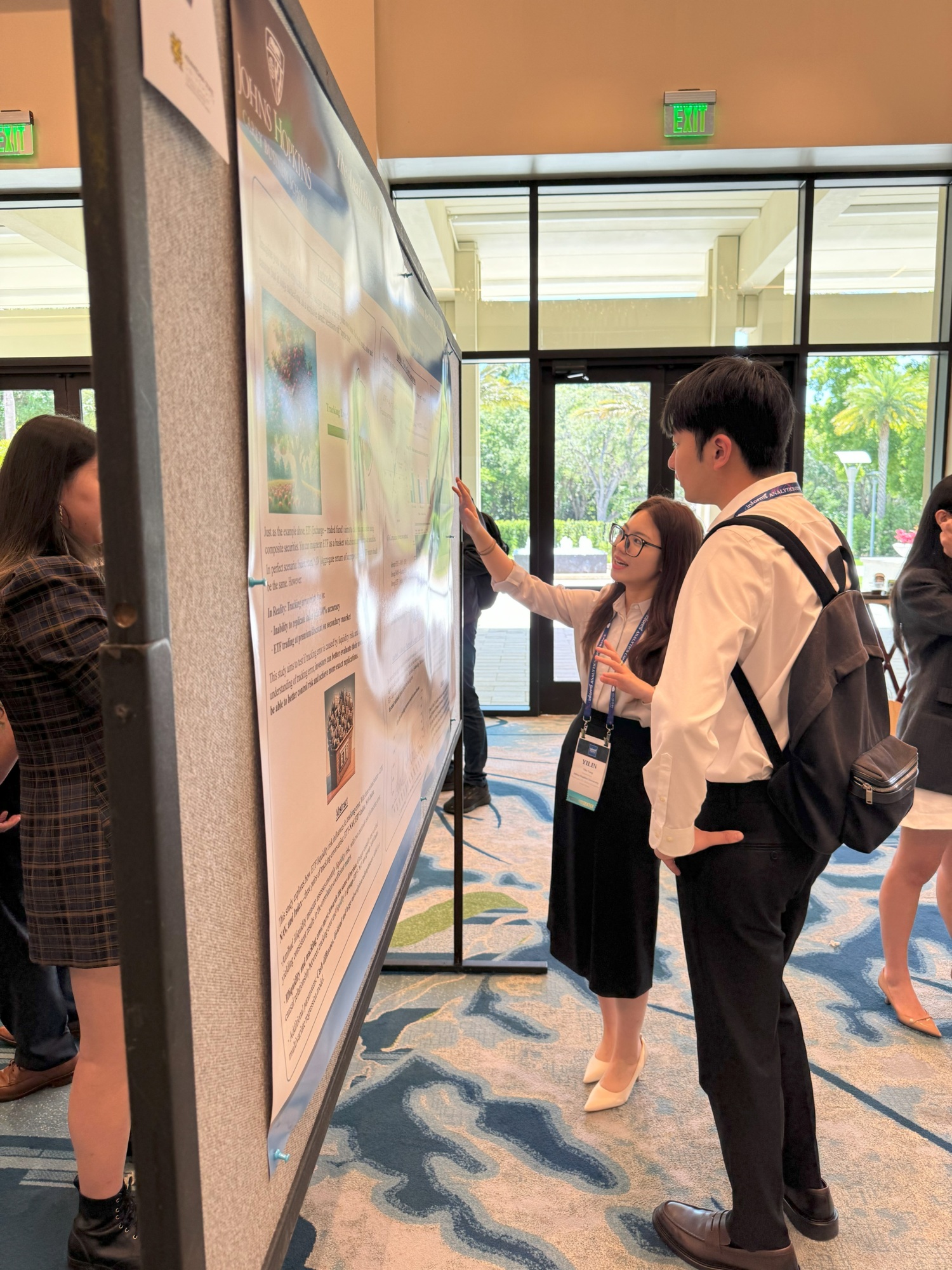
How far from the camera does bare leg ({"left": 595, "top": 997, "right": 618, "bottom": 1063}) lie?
210cm

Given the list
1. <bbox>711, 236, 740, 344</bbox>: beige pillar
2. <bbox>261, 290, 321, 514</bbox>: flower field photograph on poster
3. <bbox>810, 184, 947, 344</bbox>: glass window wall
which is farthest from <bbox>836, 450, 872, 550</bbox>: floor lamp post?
<bbox>261, 290, 321, 514</bbox>: flower field photograph on poster

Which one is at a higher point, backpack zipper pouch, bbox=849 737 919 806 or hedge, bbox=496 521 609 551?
hedge, bbox=496 521 609 551

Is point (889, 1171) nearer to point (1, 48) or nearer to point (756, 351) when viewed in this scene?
point (756, 351)

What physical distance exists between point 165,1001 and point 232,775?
16 centimetres

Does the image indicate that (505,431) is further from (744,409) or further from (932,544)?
(744,409)

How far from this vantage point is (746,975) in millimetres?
1508

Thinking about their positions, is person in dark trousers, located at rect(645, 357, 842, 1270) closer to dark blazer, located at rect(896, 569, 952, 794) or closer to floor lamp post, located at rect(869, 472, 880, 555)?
dark blazer, located at rect(896, 569, 952, 794)

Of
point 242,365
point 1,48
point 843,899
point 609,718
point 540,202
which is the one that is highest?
point 1,48

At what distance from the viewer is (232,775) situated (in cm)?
60

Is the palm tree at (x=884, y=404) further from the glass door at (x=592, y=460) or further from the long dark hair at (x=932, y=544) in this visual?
the long dark hair at (x=932, y=544)

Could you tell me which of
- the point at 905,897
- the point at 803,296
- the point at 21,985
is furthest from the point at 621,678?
the point at 803,296

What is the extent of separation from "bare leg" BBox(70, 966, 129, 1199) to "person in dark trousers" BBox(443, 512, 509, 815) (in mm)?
2375

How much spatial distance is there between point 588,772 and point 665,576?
493 millimetres

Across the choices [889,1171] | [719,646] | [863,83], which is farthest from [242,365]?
[863,83]
